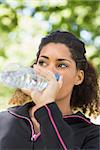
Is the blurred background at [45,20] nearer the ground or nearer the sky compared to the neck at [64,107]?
nearer the sky

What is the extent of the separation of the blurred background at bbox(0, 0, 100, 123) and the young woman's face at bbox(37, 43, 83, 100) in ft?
3.37

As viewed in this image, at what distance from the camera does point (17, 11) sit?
2.35 meters

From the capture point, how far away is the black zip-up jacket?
106 cm

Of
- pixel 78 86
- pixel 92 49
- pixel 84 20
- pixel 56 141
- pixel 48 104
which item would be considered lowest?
pixel 56 141

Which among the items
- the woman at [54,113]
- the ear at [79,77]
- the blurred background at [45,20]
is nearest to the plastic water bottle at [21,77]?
the woman at [54,113]

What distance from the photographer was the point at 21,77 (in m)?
1.21

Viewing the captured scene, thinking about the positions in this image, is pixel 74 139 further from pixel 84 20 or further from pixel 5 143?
pixel 84 20

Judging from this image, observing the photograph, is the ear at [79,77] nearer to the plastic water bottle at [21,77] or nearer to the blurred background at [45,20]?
the plastic water bottle at [21,77]

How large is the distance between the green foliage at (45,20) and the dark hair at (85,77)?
2.73ft

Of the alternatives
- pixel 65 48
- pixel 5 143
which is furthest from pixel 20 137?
pixel 65 48

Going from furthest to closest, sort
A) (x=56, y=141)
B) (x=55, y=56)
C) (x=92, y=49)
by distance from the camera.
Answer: (x=92, y=49) < (x=55, y=56) < (x=56, y=141)

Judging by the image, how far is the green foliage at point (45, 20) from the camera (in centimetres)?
226

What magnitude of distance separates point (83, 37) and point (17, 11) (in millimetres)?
409

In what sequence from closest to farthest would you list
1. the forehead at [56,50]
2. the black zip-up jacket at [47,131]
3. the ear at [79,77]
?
the black zip-up jacket at [47,131] < the forehead at [56,50] < the ear at [79,77]
